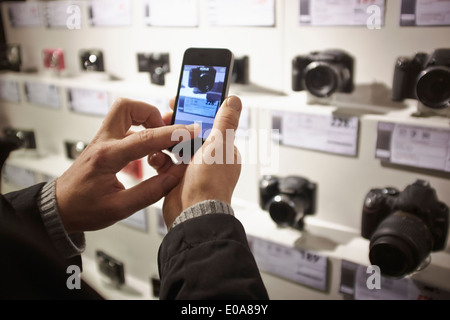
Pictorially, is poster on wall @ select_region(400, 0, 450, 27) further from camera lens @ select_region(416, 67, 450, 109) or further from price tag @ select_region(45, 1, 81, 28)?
price tag @ select_region(45, 1, 81, 28)

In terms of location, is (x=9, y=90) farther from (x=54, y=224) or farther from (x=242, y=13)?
(x=54, y=224)

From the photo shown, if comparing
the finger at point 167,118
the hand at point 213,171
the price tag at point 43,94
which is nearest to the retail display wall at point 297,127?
the price tag at point 43,94

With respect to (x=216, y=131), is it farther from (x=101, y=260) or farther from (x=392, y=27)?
(x=101, y=260)

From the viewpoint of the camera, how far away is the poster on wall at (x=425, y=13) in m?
0.80

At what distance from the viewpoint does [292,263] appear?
1066mm

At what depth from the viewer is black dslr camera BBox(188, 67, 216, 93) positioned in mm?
717

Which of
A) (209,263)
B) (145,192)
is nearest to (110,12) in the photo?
(145,192)

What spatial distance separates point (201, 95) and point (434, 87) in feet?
1.40

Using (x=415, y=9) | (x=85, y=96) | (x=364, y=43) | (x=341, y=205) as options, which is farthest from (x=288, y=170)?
(x=85, y=96)

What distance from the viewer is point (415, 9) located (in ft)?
2.73

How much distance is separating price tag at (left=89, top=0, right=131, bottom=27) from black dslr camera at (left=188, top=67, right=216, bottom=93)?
661mm

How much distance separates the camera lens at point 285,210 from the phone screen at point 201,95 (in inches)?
14.0

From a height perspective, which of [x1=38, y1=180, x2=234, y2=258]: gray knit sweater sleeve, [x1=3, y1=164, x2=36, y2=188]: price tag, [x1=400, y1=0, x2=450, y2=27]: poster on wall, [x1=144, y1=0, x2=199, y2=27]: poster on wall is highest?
[x1=144, y1=0, x2=199, y2=27]: poster on wall

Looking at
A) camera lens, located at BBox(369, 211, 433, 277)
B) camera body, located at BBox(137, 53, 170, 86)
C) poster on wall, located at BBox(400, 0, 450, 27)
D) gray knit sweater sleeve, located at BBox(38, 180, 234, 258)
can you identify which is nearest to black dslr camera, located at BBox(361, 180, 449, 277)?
camera lens, located at BBox(369, 211, 433, 277)
